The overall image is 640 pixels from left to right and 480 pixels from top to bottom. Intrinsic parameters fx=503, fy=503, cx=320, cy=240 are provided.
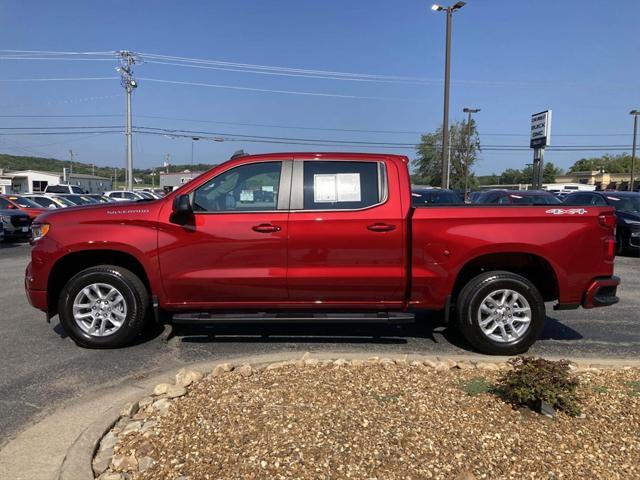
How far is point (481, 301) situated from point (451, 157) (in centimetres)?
8248

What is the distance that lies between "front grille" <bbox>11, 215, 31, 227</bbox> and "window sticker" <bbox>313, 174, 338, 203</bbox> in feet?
49.0

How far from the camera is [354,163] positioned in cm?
504

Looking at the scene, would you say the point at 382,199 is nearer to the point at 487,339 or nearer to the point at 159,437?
the point at 487,339

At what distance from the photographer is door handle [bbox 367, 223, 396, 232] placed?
4797mm

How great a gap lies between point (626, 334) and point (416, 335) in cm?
248

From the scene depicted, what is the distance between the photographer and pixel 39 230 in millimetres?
5090

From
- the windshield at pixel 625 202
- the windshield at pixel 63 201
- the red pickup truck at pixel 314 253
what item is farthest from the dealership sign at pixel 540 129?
the red pickup truck at pixel 314 253

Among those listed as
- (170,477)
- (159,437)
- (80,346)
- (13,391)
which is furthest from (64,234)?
(170,477)

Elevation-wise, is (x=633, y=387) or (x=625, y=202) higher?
(x=625, y=202)

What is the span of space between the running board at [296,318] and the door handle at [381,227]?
0.83 metres

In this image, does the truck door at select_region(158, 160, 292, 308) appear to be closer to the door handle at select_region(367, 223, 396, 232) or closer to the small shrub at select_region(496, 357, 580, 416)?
the door handle at select_region(367, 223, 396, 232)

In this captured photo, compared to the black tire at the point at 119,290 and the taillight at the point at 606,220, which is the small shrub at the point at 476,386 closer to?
the taillight at the point at 606,220

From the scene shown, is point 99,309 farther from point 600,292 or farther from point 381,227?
point 600,292

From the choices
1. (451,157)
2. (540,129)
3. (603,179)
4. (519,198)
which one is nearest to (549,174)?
(603,179)
